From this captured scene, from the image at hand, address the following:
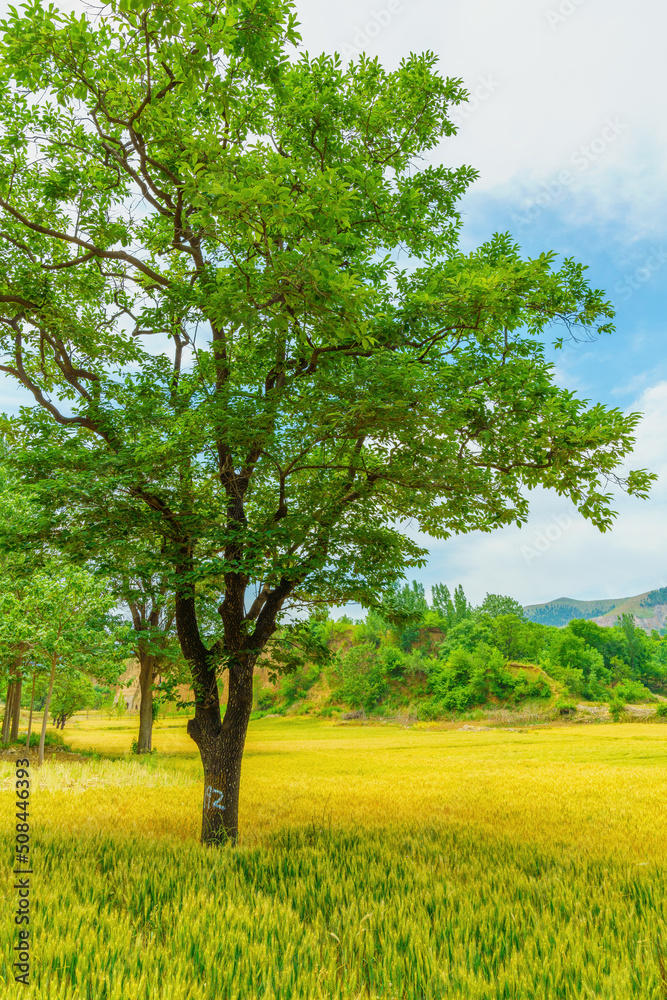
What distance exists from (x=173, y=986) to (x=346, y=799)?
12.1m

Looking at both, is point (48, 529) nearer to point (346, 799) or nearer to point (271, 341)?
point (271, 341)

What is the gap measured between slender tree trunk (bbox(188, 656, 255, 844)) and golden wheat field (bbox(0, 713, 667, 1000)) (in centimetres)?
53

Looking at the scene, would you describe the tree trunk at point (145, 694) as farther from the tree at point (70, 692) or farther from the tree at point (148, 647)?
the tree at point (70, 692)

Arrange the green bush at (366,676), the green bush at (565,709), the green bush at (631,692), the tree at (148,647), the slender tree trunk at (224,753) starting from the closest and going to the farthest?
the slender tree trunk at (224,753) < the tree at (148,647) < the green bush at (565,709) < the green bush at (631,692) < the green bush at (366,676)

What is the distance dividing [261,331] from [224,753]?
7.46 meters

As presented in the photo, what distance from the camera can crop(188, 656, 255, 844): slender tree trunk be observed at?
9.07 meters

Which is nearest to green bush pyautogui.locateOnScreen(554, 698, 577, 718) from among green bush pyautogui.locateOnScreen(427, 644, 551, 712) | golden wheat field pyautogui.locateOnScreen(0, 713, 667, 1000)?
green bush pyautogui.locateOnScreen(427, 644, 551, 712)

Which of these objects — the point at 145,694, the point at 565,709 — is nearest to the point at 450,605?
the point at 565,709

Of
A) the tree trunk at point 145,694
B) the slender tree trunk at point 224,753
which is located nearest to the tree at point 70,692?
the tree trunk at point 145,694

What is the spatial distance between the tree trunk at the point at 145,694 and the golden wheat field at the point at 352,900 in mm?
11806

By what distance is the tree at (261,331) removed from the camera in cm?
625

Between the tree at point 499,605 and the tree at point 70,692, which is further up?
the tree at point 499,605

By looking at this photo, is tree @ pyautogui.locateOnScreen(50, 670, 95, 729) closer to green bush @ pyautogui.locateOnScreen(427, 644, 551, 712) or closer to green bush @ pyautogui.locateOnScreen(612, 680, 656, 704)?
green bush @ pyautogui.locateOnScreen(427, 644, 551, 712)

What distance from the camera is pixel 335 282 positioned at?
17.2 ft
